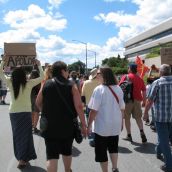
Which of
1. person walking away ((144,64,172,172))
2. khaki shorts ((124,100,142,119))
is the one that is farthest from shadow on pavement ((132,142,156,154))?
person walking away ((144,64,172,172))

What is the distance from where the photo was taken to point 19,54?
8719 millimetres

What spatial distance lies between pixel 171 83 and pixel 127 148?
245cm

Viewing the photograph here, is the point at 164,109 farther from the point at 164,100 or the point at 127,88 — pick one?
the point at 127,88

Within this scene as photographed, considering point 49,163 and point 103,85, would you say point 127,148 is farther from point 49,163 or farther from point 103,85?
point 49,163

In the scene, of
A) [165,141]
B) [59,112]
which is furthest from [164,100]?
[59,112]

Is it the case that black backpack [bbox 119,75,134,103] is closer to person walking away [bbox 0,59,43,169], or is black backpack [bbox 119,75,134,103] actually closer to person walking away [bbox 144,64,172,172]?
person walking away [bbox 144,64,172,172]

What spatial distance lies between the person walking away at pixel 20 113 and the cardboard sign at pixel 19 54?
134 cm

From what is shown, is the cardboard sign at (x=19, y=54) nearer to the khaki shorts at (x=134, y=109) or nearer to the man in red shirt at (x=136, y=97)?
the man in red shirt at (x=136, y=97)

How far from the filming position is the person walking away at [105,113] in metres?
5.94

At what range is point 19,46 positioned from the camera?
8.80 metres

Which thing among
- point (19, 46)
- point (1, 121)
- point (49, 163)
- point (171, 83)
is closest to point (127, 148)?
point (171, 83)

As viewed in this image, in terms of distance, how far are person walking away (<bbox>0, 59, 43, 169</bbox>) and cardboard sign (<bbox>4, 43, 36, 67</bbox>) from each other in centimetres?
134

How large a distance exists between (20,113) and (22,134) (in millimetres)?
356

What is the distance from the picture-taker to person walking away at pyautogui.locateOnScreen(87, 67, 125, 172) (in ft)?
19.5
